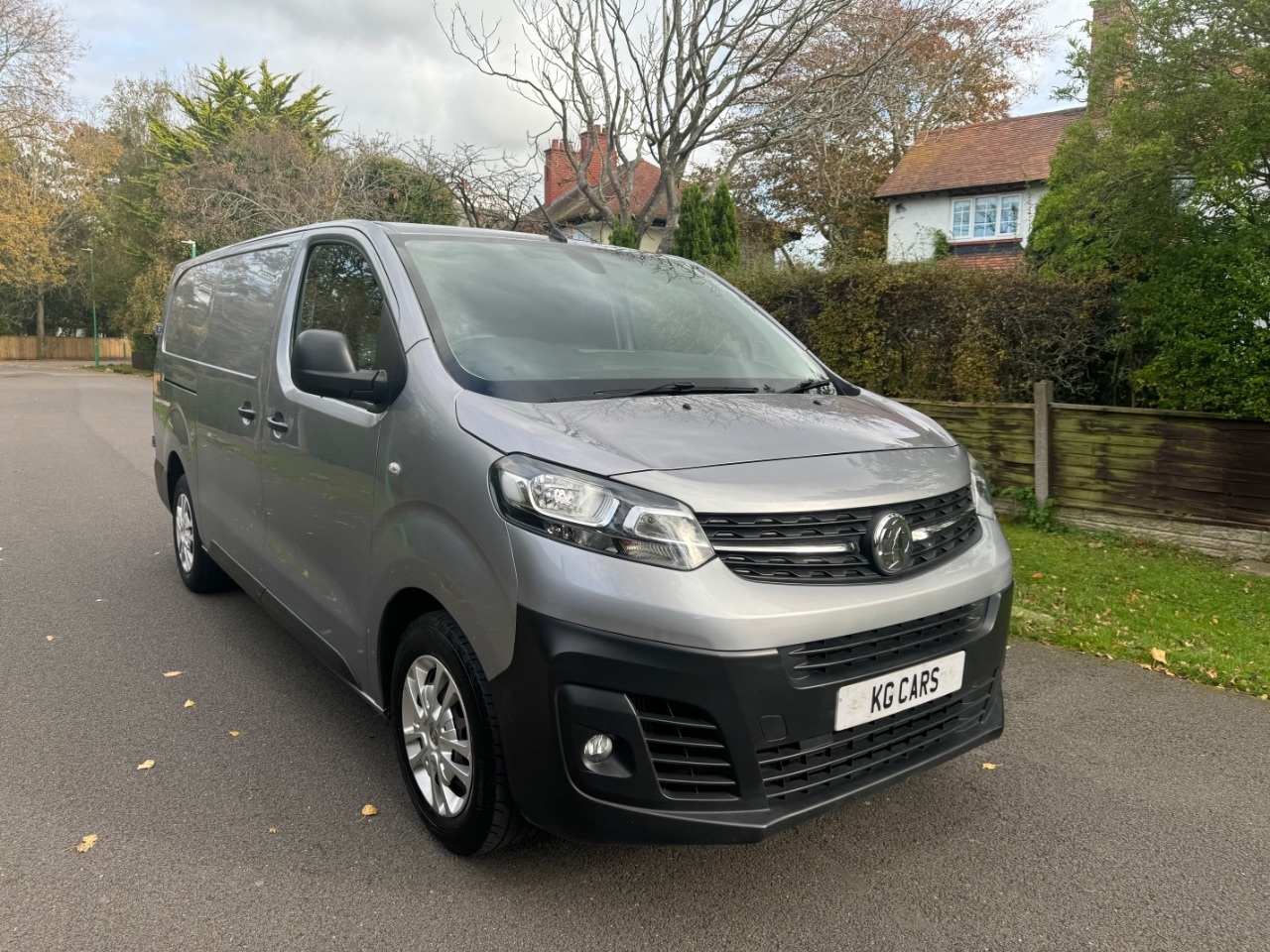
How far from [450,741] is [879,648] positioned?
50.0 inches

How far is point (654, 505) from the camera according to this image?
2221 mm

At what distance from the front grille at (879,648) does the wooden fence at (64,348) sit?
198ft

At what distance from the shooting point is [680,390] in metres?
2.97

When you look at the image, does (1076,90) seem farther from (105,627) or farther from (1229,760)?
(105,627)

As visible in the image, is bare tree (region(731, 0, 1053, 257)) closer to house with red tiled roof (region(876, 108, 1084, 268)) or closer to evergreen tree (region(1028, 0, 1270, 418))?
house with red tiled roof (region(876, 108, 1084, 268))

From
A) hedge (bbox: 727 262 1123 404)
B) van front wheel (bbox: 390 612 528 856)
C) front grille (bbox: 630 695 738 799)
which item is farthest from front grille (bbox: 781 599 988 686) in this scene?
Answer: hedge (bbox: 727 262 1123 404)

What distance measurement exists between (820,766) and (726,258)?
48.0 ft

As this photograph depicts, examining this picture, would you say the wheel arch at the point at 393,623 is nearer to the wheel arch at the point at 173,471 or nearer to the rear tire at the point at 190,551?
the rear tire at the point at 190,551

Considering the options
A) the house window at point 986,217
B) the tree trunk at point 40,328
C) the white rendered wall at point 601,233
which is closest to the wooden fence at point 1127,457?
the white rendered wall at point 601,233

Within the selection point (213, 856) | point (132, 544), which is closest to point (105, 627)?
point (132, 544)

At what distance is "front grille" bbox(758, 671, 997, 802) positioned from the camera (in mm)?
2285

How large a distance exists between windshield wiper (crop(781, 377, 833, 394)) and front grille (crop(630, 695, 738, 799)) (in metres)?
1.42

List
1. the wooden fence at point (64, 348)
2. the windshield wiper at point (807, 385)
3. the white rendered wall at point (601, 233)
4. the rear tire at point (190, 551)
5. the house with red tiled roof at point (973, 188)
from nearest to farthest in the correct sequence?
the windshield wiper at point (807, 385) < the rear tire at point (190, 551) < the white rendered wall at point (601, 233) < the house with red tiled roof at point (973, 188) < the wooden fence at point (64, 348)

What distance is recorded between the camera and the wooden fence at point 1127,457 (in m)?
6.57
